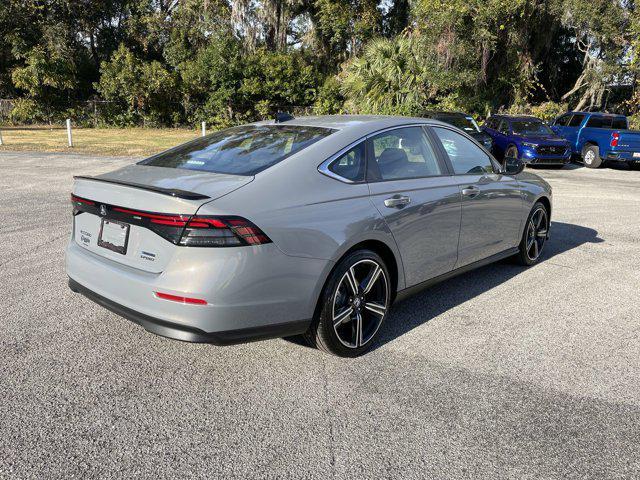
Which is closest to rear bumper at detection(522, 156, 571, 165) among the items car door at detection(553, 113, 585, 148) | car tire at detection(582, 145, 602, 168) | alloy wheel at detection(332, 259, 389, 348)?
car tire at detection(582, 145, 602, 168)

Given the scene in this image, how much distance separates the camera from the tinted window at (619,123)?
58.0 feet

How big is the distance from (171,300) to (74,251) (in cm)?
107

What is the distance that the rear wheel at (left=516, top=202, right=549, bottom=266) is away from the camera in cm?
575

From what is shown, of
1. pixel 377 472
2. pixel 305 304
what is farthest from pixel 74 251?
pixel 377 472

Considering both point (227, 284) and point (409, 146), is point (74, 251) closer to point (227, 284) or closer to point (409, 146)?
point (227, 284)

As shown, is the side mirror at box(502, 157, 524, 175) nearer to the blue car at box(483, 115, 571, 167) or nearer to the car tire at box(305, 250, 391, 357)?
the car tire at box(305, 250, 391, 357)

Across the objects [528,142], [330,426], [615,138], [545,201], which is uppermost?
[615,138]

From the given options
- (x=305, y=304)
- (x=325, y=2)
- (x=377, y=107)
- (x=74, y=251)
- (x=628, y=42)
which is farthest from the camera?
(x=325, y=2)

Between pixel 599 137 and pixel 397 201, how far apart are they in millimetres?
15889

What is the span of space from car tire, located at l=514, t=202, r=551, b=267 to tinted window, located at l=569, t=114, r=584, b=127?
14104 mm

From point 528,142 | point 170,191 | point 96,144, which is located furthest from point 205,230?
point 96,144

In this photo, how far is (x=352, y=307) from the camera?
3.68 metres

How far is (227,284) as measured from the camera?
9.80ft

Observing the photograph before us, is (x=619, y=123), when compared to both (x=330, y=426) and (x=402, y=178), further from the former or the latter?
(x=330, y=426)
